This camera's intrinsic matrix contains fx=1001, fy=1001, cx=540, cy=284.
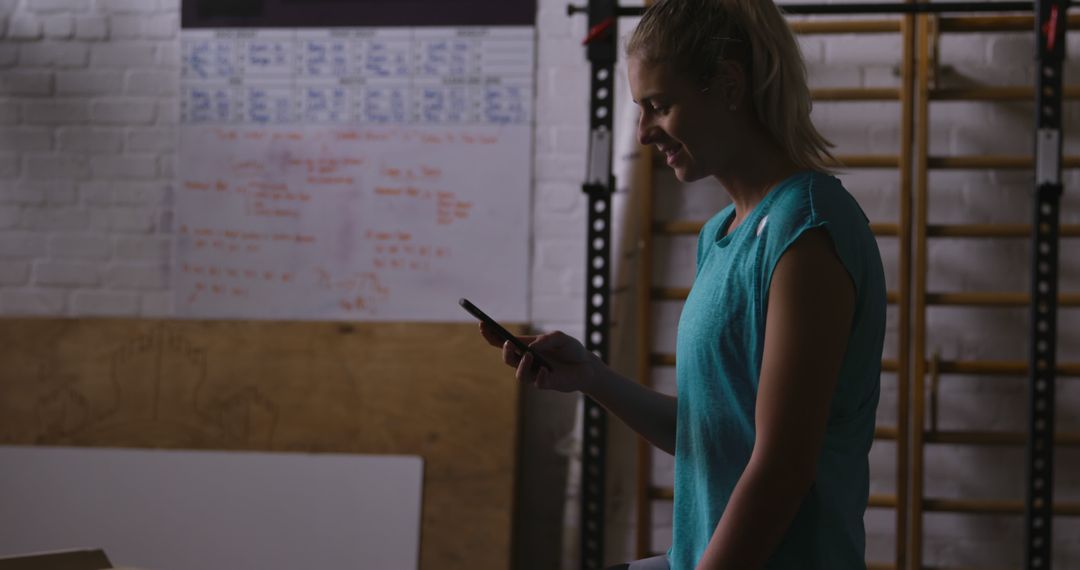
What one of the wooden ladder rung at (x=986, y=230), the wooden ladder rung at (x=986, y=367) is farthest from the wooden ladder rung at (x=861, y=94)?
the wooden ladder rung at (x=986, y=367)

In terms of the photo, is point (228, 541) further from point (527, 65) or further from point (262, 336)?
point (527, 65)

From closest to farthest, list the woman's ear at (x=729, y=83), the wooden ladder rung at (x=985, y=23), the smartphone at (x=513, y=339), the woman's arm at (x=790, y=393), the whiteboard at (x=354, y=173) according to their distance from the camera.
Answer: the woman's arm at (x=790, y=393)
the woman's ear at (x=729, y=83)
the smartphone at (x=513, y=339)
the wooden ladder rung at (x=985, y=23)
the whiteboard at (x=354, y=173)

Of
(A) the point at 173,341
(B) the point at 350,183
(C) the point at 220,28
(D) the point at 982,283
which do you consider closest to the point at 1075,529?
(D) the point at 982,283

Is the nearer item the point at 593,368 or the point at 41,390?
the point at 593,368

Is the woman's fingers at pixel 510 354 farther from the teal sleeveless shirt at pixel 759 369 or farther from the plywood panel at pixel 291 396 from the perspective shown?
the plywood panel at pixel 291 396

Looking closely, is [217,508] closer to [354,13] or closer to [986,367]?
[354,13]

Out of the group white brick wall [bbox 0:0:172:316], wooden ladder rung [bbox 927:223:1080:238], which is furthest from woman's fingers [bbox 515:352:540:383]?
white brick wall [bbox 0:0:172:316]

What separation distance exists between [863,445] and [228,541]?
2126mm

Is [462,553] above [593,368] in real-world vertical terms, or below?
below

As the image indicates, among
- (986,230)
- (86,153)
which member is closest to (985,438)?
(986,230)

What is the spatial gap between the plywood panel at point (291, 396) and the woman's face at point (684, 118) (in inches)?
68.6

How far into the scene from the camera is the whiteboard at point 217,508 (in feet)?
8.64

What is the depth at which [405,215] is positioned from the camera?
2.94 metres

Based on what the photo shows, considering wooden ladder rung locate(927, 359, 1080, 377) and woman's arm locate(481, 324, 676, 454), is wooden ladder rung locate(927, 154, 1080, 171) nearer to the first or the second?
wooden ladder rung locate(927, 359, 1080, 377)
